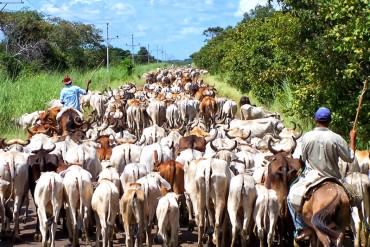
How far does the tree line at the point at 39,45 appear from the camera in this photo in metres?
35.4

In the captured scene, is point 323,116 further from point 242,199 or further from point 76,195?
point 76,195

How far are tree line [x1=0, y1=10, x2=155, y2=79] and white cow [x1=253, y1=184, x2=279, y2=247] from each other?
21643 millimetres

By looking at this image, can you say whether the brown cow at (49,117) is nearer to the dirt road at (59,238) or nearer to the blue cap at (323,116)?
the dirt road at (59,238)

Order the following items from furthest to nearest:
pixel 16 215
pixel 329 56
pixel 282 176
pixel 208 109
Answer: pixel 208 109 → pixel 329 56 → pixel 16 215 → pixel 282 176

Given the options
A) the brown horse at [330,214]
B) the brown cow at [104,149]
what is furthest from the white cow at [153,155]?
the brown horse at [330,214]

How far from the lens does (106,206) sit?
9.96m

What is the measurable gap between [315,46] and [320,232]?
738 centimetres

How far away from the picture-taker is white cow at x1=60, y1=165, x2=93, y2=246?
10203 millimetres

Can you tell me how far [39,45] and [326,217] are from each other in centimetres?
3491

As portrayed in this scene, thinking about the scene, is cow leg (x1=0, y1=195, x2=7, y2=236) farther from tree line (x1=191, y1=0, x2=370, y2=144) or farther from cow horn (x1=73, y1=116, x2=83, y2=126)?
tree line (x1=191, y1=0, x2=370, y2=144)

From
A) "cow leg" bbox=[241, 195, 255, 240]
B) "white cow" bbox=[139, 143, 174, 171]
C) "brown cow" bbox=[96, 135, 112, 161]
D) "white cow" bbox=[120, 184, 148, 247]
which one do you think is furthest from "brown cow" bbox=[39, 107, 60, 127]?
"cow leg" bbox=[241, 195, 255, 240]

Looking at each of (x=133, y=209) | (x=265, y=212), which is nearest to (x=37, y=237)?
(x=133, y=209)

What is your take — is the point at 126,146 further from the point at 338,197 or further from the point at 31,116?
the point at 31,116

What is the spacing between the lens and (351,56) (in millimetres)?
12656
